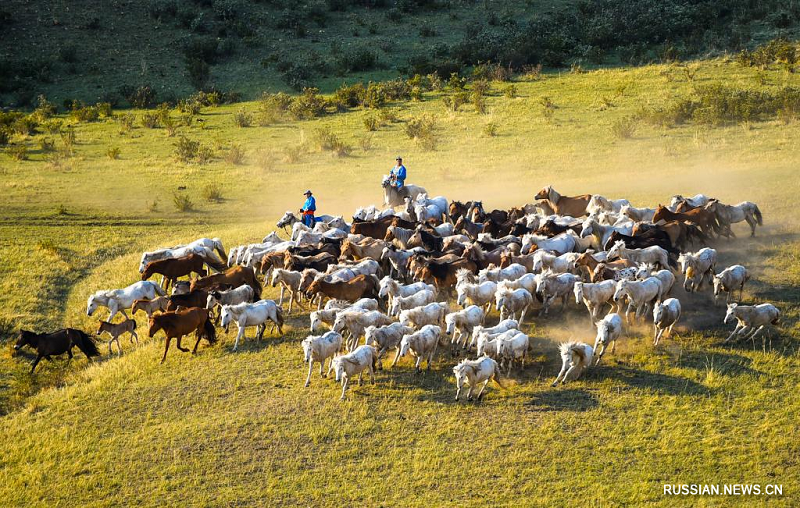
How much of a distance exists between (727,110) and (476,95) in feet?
36.4

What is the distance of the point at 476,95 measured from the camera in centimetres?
3769

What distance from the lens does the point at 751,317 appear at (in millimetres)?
14453

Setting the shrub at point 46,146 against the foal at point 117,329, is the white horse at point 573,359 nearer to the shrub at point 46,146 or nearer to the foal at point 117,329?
the foal at point 117,329

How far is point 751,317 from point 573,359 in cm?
366

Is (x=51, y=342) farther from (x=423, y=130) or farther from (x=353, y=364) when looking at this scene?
(x=423, y=130)

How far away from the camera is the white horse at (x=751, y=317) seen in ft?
47.3

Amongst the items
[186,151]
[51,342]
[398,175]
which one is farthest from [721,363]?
[186,151]

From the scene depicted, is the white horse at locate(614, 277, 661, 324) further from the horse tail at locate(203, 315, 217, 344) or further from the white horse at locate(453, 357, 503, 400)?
the horse tail at locate(203, 315, 217, 344)

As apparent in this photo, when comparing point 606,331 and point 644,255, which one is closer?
point 606,331

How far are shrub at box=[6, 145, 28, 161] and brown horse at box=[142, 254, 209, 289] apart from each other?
→ 1854 cm

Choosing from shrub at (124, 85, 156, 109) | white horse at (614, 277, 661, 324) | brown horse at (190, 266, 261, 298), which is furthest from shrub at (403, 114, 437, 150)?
white horse at (614, 277, 661, 324)

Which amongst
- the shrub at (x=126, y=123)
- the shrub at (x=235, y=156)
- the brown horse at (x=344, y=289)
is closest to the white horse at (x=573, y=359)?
the brown horse at (x=344, y=289)

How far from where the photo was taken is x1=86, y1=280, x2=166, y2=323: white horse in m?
17.4

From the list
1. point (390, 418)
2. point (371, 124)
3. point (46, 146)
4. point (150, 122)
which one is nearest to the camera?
point (390, 418)
